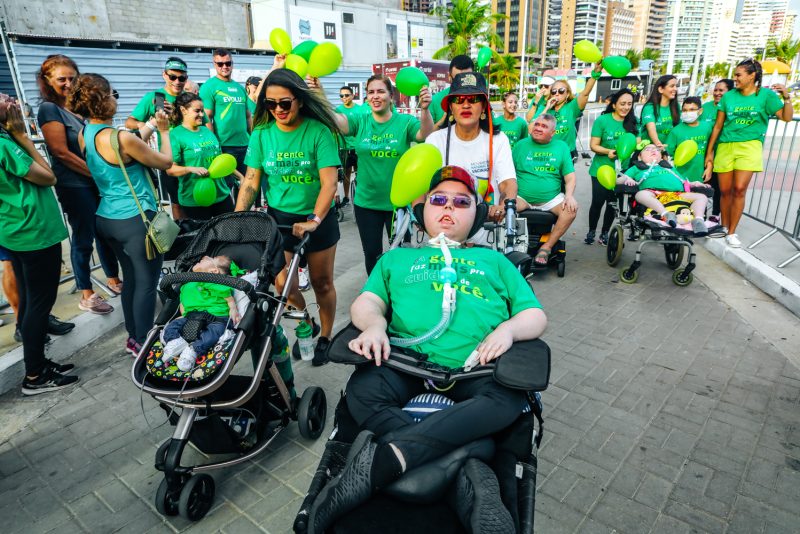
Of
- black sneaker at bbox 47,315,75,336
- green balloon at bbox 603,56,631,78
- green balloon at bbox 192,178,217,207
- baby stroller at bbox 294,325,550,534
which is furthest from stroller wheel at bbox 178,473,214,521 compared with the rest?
green balloon at bbox 603,56,631,78

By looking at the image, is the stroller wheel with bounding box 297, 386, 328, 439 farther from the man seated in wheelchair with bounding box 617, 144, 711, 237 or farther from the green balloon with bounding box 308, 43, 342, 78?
the man seated in wheelchair with bounding box 617, 144, 711, 237

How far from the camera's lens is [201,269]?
285 centimetres

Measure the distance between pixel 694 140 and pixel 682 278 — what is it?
90.0 inches

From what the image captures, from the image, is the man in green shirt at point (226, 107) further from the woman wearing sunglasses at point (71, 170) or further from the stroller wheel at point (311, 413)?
the stroller wheel at point (311, 413)

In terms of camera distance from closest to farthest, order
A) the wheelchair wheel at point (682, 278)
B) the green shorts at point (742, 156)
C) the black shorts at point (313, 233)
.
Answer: the black shorts at point (313, 233)
the wheelchair wheel at point (682, 278)
the green shorts at point (742, 156)

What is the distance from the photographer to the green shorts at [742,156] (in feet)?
19.6

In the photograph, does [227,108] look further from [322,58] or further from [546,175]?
[546,175]

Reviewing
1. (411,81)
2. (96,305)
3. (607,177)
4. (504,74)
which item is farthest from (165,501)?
(504,74)

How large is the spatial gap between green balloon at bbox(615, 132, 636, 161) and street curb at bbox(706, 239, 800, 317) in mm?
1728

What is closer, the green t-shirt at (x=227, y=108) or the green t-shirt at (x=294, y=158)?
the green t-shirt at (x=294, y=158)

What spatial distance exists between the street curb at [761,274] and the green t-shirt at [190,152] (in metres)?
5.76

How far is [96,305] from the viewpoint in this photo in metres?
4.59

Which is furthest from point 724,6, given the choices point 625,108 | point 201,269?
point 201,269

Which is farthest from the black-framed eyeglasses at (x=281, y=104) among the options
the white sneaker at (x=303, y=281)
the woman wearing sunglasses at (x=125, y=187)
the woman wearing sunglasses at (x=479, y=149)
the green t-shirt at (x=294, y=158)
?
the white sneaker at (x=303, y=281)
